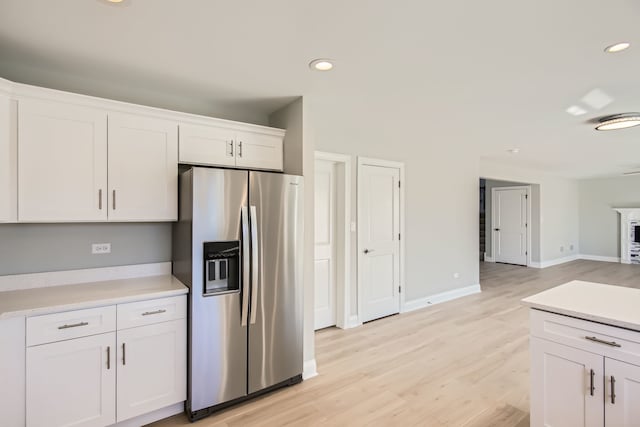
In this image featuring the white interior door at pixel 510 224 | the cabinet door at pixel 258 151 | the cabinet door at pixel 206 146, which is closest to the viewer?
the cabinet door at pixel 206 146

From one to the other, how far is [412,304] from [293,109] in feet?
11.0

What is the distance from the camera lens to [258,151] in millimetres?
2982

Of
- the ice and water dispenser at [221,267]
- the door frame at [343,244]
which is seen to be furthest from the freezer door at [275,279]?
the door frame at [343,244]

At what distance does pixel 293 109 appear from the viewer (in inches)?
119

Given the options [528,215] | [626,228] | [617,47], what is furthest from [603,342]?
[626,228]

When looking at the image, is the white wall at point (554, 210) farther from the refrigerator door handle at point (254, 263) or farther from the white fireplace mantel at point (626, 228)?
the refrigerator door handle at point (254, 263)

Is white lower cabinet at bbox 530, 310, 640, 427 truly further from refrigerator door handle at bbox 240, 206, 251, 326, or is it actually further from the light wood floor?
refrigerator door handle at bbox 240, 206, 251, 326

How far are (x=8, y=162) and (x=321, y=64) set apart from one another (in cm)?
210

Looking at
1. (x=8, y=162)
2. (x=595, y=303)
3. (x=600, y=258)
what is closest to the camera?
(x=595, y=303)

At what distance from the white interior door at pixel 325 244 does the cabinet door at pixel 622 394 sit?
9.15 ft

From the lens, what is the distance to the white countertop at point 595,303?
168 cm

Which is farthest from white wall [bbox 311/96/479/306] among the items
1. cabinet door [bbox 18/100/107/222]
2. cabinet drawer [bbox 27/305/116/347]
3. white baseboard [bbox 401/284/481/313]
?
cabinet drawer [bbox 27/305/116/347]

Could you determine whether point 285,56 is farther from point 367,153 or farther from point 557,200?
point 557,200

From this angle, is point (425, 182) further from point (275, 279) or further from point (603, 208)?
point (603, 208)
